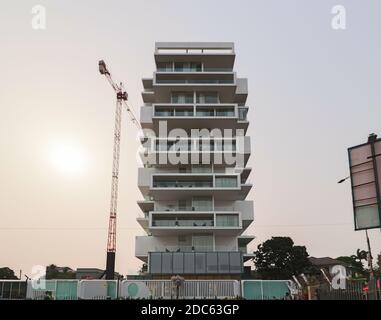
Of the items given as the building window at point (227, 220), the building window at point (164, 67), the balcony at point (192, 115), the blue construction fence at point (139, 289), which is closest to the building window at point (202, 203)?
the building window at point (227, 220)

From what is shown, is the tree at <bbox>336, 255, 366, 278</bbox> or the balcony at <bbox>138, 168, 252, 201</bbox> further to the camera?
the tree at <bbox>336, 255, 366, 278</bbox>

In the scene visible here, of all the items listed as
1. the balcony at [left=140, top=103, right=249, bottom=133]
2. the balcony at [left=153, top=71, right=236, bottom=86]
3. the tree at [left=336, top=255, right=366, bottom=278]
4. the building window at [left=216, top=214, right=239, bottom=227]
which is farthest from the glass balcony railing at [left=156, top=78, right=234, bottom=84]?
the tree at [left=336, top=255, right=366, bottom=278]

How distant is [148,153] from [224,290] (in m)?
37.1

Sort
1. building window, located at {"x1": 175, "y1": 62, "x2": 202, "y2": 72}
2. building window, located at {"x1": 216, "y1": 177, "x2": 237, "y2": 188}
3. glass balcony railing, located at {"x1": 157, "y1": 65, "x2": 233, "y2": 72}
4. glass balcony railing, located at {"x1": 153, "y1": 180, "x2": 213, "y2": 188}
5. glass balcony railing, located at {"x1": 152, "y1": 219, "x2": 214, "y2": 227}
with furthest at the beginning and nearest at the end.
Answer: building window, located at {"x1": 175, "y1": 62, "x2": 202, "y2": 72}
glass balcony railing, located at {"x1": 157, "y1": 65, "x2": 233, "y2": 72}
building window, located at {"x1": 216, "y1": 177, "x2": 237, "y2": 188}
glass balcony railing, located at {"x1": 153, "y1": 180, "x2": 213, "y2": 188}
glass balcony railing, located at {"x1": 152, "y1": 219, "x2": 214, "y2": 227}

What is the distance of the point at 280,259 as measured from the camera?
336 feet

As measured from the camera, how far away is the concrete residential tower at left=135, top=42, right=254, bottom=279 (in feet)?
221

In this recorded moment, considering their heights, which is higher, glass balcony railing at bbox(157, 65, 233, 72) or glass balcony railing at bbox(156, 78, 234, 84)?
glass balcony railing at bbox(157, 65, 233, 72)

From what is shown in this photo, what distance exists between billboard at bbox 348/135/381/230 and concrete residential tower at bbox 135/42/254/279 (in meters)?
44.9

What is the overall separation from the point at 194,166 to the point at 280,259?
40267mm

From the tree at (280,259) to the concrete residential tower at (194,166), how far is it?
23.0 m

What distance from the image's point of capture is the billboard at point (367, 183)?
2278 cm

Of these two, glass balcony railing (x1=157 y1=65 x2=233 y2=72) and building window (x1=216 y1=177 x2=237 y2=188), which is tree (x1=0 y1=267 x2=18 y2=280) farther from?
building window (x1=216 y1=177 x2=237 y2=188)

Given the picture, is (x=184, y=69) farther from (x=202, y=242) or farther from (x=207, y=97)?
(x=202, y=242)

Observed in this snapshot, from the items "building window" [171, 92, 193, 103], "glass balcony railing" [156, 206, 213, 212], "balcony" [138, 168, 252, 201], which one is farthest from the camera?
"building window" [171, 92, 193, 103]
